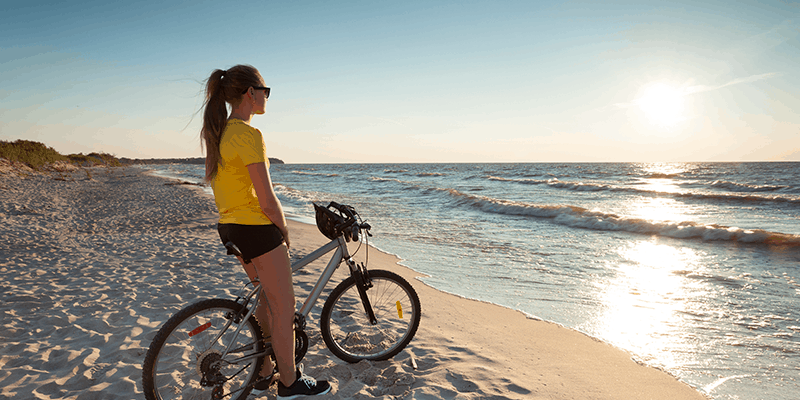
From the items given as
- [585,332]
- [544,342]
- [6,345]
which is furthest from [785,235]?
[6,345]

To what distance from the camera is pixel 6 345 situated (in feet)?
12.5

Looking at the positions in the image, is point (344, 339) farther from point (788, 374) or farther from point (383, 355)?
point (788, 374)

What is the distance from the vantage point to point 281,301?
260 cm

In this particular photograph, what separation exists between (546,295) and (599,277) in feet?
5.52

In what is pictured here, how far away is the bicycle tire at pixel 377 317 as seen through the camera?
3.50m

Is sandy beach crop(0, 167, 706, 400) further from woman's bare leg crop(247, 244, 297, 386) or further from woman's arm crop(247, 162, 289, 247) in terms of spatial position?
woman's arm crop(247, 162, 289, 247)

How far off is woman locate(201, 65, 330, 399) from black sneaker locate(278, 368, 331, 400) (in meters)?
0.69

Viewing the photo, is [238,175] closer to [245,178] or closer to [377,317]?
[245,178]

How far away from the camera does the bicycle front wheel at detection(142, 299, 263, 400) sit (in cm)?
255

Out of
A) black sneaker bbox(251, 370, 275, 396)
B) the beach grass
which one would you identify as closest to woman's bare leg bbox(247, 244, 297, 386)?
black sneaker bbox(251, 370, 275, 396)

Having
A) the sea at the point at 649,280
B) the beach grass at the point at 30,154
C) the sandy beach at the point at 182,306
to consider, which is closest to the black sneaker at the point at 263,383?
the sandy beach at the point at 182,306

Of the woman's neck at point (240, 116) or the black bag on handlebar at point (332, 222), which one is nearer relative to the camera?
the woman's neck at point (240, 116)

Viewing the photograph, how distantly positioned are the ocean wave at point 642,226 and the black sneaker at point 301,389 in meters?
12.6

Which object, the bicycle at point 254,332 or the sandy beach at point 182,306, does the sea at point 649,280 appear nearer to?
the sandy beach at point 182,306
